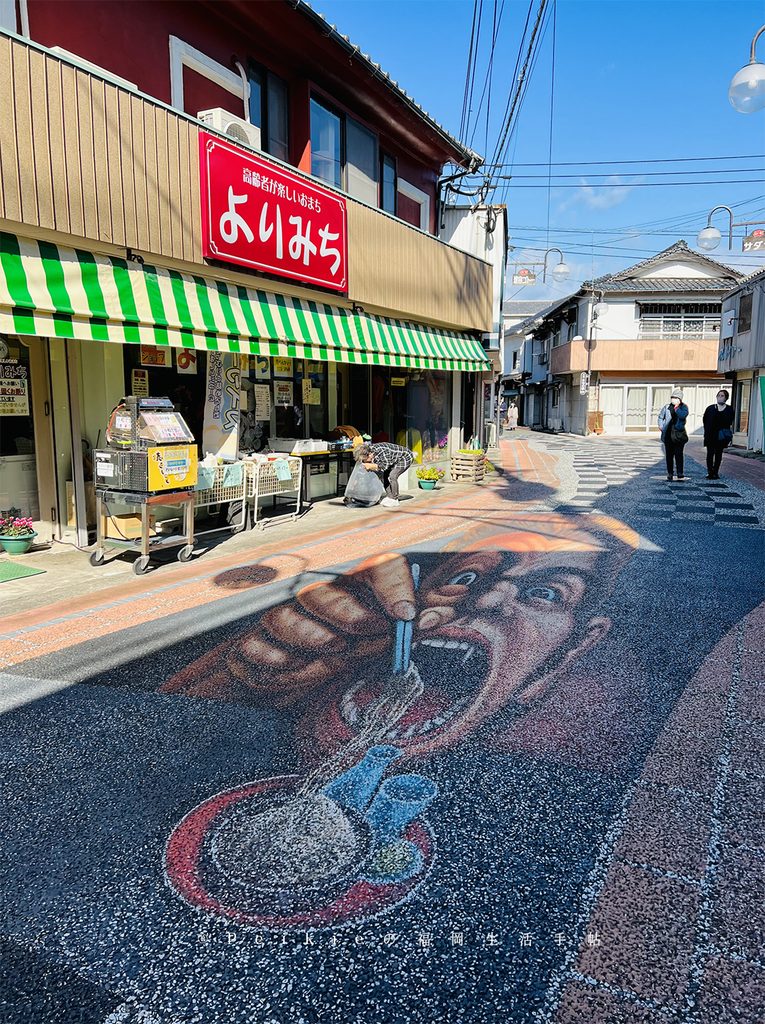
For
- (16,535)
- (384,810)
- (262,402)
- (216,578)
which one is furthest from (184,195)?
(384,810)

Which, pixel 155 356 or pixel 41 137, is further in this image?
pixel 155 356

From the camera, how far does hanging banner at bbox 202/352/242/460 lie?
920 cm

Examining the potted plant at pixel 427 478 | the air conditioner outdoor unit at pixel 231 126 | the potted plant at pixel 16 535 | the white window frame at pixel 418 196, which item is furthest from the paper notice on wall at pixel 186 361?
the white window frame at pixel 418 196

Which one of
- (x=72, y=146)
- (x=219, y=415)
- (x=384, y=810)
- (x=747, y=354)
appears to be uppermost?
(x=72, y=146)

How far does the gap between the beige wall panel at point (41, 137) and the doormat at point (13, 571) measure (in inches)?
137

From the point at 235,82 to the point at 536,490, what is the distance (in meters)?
9.19

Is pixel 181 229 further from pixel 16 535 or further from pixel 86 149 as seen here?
pixel 16 535

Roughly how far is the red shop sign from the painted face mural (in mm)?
4377

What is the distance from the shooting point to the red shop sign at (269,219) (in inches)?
316

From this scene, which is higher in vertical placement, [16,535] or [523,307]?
[523,307]

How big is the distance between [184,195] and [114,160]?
1.02 m

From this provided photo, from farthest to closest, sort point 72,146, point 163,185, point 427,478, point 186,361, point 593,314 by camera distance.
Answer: point 593,314
point 427,478
point 186,361
point 163,185
point 72,146

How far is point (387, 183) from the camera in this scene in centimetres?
1438

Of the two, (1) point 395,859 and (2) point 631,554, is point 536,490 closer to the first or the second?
(2) point 631,554
